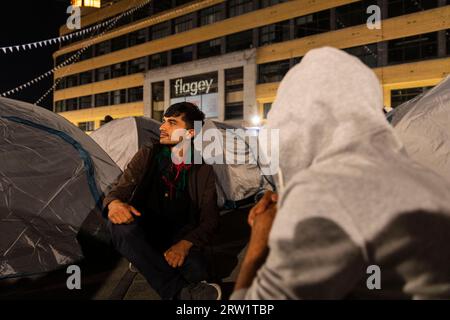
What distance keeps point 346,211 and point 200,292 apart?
176cm

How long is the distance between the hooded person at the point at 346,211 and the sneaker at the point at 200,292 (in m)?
1.34

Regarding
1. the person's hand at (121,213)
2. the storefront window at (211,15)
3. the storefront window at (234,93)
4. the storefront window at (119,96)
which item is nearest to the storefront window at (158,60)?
the storefront window at (119,96)

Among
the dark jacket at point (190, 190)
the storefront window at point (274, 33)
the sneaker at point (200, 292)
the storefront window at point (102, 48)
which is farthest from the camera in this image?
the storefront window at point (102, 48)

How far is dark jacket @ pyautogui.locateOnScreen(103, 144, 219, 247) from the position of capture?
9.60ft

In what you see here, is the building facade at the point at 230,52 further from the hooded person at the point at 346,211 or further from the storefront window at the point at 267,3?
the hooded person at the point at 346,211

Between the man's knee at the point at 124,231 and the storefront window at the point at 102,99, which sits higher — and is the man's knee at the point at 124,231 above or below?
below

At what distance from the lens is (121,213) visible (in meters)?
2.68

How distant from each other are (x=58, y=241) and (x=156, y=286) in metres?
1.95

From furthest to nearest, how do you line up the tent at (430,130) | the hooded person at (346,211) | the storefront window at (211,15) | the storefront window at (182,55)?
the storefront window at (182,55)
the storefront window at (211,15)
the tent at (430,130)
the hooded person at (346,211)

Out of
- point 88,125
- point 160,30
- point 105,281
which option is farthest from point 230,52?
point 105,281

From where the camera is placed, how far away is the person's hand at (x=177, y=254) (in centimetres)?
263

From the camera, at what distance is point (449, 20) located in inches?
795

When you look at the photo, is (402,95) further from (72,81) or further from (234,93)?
(72,81)
